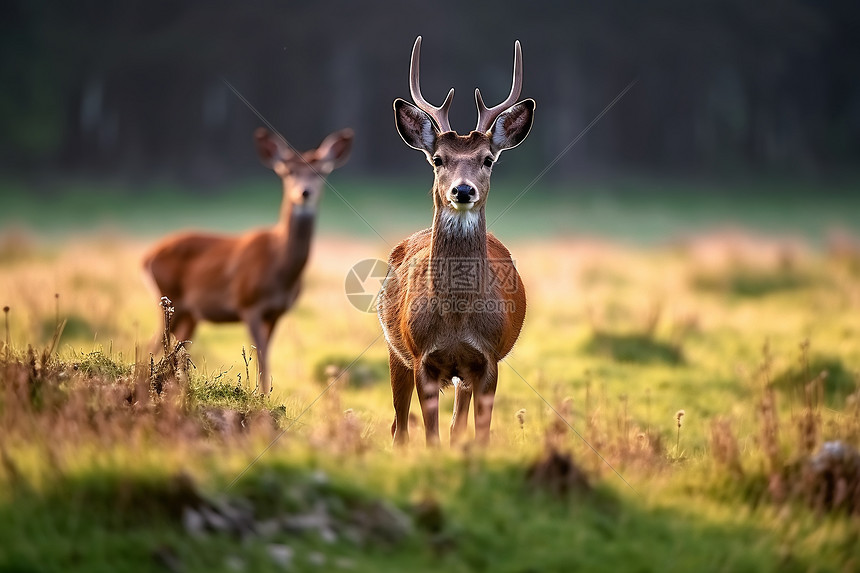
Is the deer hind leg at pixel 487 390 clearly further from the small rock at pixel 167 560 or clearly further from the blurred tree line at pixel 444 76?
the blurred tree line at pixel 444 76

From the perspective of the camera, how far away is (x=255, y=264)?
36.4 ft

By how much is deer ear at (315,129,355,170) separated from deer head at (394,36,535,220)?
435 centimetres

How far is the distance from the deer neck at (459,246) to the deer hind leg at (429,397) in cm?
57

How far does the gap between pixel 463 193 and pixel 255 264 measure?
5110mm

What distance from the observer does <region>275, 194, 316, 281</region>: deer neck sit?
11.0m

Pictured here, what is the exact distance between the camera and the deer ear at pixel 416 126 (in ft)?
23.4

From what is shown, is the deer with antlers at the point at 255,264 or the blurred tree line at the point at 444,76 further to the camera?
the blurred tree line at the point at 444,76

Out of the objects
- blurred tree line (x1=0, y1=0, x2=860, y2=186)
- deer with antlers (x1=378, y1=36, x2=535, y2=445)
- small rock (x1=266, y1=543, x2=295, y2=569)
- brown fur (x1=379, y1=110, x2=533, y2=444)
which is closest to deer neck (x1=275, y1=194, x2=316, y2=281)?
deer with antlers (x1=378, y1=36, x2=535, y2=445)

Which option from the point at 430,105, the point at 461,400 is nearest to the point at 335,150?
the point at 430,105

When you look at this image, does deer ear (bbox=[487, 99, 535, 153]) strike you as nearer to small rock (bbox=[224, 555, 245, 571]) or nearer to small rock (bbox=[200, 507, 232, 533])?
small rock (bbox=[200, 507, 232, 533])

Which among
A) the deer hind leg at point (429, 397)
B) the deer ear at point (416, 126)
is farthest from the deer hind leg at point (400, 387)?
the deer ear at point (416, 126)

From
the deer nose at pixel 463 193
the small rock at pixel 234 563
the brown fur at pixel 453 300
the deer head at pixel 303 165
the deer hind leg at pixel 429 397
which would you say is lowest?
the small rock at pixel 234 563

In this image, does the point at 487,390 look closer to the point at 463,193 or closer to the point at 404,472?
the point at 463,193

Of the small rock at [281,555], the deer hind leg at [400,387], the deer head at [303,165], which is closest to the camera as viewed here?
Result: the small rock at [281,555]
